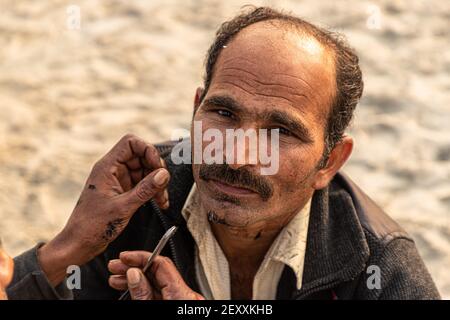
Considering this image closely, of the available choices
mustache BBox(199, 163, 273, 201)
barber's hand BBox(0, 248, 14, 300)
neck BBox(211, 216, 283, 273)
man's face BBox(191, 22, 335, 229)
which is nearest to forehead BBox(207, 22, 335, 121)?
man's face BBox(191, 22, 335, 229)

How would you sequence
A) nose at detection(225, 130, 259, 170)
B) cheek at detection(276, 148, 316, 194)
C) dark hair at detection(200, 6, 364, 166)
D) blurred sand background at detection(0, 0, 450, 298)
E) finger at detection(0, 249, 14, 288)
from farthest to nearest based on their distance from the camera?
blurred sand background at detection(0, 0, 450, 298) < dark hair at detection(200, 6, 364, 166) < cheek at detection(276, 148, 316, 194) < nose at detection(225, 130, 259, 170) < finger at detection(0, 249, 14, 288)

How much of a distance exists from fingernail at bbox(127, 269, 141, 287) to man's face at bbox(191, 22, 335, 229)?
1.34 feet

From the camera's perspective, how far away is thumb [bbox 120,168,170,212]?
2.47 meters

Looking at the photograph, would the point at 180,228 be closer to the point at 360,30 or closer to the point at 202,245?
the point at 202,245

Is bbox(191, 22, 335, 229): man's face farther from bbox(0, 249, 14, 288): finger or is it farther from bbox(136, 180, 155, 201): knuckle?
bbox(0, 249, 14, 288): finger

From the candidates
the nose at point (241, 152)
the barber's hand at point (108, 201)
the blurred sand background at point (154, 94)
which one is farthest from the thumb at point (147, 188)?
the blurred sand background at point (154, 94)

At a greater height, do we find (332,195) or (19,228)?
(332,195)

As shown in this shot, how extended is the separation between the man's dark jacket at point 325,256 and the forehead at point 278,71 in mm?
412

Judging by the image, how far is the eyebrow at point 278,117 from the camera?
2.46 meters

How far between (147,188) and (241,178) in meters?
0.32

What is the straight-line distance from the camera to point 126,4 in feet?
19.9

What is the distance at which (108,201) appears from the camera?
2537mm
